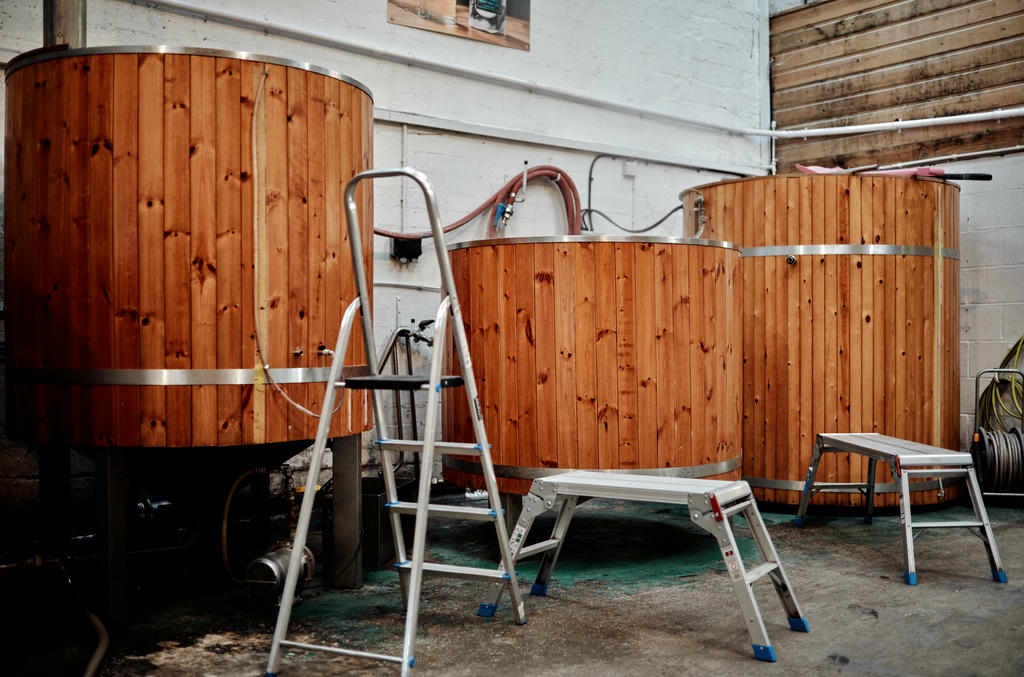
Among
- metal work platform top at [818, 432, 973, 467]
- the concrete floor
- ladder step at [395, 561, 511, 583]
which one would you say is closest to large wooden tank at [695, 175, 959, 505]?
metal work platform top at [818, 432, 973, 467]

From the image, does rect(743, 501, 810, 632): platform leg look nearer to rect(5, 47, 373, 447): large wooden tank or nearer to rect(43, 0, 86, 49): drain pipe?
rect(5, 47, 373, 447): large wooden tank

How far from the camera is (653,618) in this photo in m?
3.50

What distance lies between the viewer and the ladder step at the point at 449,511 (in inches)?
122

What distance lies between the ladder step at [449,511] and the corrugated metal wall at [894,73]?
541cm

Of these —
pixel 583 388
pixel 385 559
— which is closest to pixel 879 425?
pixel 583 388

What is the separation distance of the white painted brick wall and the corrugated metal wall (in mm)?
302

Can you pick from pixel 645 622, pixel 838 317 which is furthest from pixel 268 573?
pixel 838 317

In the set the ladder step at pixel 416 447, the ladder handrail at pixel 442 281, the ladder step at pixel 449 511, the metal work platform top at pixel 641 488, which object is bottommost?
the ladder step at pixel 449 511

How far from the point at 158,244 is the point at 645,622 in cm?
233

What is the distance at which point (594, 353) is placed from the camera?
430cm

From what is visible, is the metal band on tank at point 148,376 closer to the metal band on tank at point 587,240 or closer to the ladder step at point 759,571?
the metal band on tank at point 587,240

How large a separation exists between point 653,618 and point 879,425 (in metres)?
2.77

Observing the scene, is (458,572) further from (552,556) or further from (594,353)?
(594,353)

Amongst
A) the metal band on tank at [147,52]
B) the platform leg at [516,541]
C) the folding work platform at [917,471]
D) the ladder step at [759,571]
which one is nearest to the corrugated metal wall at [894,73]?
the folding work platform at [917,471]
